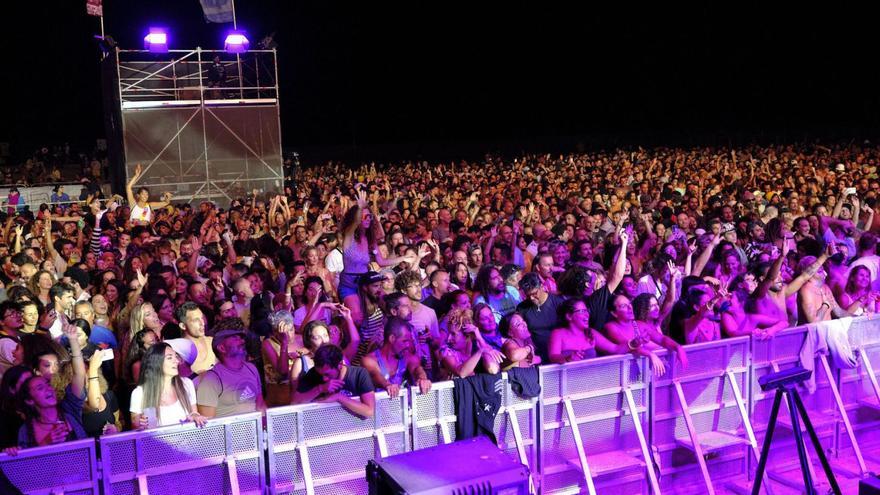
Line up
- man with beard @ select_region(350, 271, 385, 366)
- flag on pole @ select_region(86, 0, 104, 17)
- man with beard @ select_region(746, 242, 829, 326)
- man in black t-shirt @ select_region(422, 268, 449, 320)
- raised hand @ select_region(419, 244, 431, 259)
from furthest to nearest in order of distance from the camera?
flag on pole @ select_region(86, 0, 104, 17), raised hand @ select_region(419, 244, 431, 259), man in black t-shirt @ select_region(422, 268, 449, 320), man with beard @ select_region(746, 242, 829, 326), man with beard @ select_region(350, 271, 385, 366)

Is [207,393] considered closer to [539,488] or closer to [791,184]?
[539,488]

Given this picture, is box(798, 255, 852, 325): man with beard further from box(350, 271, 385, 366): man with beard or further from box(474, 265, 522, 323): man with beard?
box(350, 271, 385, 366): man with beard

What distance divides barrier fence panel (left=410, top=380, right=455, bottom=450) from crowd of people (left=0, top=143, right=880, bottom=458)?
0.11 metres

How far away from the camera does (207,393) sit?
5129 mm

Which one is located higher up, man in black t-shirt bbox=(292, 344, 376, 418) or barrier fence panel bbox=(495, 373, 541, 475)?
man in black t-shirt bbox=(292, 344, 376, 418)

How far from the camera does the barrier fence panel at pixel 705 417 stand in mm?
6000

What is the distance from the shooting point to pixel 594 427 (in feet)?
19.1

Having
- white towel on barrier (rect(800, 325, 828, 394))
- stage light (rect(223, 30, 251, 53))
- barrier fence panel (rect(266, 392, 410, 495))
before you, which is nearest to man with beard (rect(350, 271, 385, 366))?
barrier fence panel (rect(266, 392, 410, 495))

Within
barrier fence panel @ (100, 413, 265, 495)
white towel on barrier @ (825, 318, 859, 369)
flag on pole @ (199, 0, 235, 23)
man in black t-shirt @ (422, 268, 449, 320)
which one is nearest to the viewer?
barrier fence panel @ (100, 413, 265, 495)

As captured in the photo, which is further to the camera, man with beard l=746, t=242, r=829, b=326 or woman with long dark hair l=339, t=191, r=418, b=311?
woman with long dark hair l=339, t=191, r=418, b=311

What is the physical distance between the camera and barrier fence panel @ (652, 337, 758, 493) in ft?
19.7

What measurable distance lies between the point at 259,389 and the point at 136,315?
1473 mm

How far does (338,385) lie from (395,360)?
63 cm

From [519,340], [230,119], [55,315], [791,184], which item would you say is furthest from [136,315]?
[230,119]
